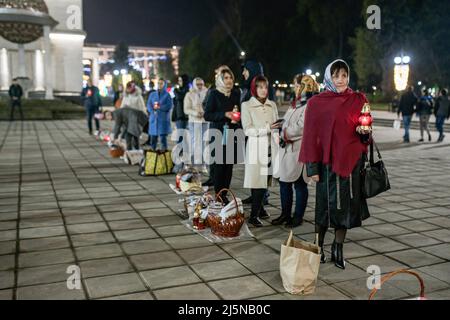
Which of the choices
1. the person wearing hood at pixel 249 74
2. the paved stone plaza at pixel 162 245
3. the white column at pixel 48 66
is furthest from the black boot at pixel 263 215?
the white column at pixel 48 66

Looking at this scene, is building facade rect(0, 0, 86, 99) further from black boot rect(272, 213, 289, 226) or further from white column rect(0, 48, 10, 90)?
black boot rect(272, 213, 289, 226)

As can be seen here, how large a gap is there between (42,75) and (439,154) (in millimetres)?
31728

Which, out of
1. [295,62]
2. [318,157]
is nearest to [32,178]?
[318,157]

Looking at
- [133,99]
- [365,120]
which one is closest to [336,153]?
[365,120]

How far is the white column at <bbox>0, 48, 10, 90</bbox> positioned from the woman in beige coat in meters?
34.2

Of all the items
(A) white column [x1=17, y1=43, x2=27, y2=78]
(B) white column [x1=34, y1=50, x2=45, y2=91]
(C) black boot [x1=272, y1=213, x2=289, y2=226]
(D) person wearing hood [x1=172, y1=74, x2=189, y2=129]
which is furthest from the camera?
(B) white column [x1=34, y1=50, x2=45, y2=91]

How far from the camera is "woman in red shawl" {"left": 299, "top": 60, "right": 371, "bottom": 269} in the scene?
4168 mm

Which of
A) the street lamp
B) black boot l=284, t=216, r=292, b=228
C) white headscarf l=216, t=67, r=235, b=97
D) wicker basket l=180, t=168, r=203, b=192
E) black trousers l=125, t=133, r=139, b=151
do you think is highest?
the street lamp

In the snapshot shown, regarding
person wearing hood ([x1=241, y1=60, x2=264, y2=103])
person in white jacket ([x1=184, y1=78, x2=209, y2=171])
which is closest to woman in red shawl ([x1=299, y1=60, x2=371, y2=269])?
person wearing hood ([x1=241, y1=60, x2=264, y2=103])

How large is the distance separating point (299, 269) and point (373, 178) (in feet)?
3.73

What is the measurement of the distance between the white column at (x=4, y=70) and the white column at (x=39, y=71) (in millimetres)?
1981

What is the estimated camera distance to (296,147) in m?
5.52

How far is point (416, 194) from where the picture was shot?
776 centimetres
